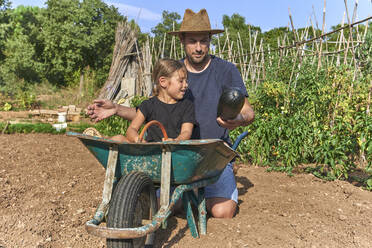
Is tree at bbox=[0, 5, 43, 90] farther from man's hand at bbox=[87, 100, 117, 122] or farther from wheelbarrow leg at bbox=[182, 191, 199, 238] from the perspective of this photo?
wheelbarrow leg at bbox=[182, 191, 199, 238]

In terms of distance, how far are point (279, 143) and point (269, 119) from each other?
45 centimetres

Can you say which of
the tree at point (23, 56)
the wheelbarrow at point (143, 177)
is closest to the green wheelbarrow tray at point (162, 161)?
the wheelbarrow at point (143, 177)

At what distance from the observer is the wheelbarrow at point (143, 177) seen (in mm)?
1598

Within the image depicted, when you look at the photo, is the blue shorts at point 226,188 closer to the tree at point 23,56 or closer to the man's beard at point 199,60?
the man's beard at point 199,60

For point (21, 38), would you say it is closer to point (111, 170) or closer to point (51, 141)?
point (51, 141)

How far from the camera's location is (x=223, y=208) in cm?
266

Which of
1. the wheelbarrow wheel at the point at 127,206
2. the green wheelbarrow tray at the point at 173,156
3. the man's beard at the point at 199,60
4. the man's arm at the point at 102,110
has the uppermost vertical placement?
the man's beard at the point at 199,60

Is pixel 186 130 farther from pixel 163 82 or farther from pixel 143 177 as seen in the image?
pixel 143 177

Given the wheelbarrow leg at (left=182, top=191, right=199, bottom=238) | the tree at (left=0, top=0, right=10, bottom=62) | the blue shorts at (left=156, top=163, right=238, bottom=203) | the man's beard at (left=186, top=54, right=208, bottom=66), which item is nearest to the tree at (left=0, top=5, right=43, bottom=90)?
the tree at (left=0, top=0, right=10, bottom=62)

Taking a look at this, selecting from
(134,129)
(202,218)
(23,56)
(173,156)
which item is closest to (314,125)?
(202,218)

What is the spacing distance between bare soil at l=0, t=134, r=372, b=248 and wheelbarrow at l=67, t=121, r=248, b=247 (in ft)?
1.60

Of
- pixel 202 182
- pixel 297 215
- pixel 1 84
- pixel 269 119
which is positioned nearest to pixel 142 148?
pixel 202 182

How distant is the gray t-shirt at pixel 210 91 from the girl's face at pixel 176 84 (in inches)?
16.3

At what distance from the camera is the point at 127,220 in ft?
5.26
